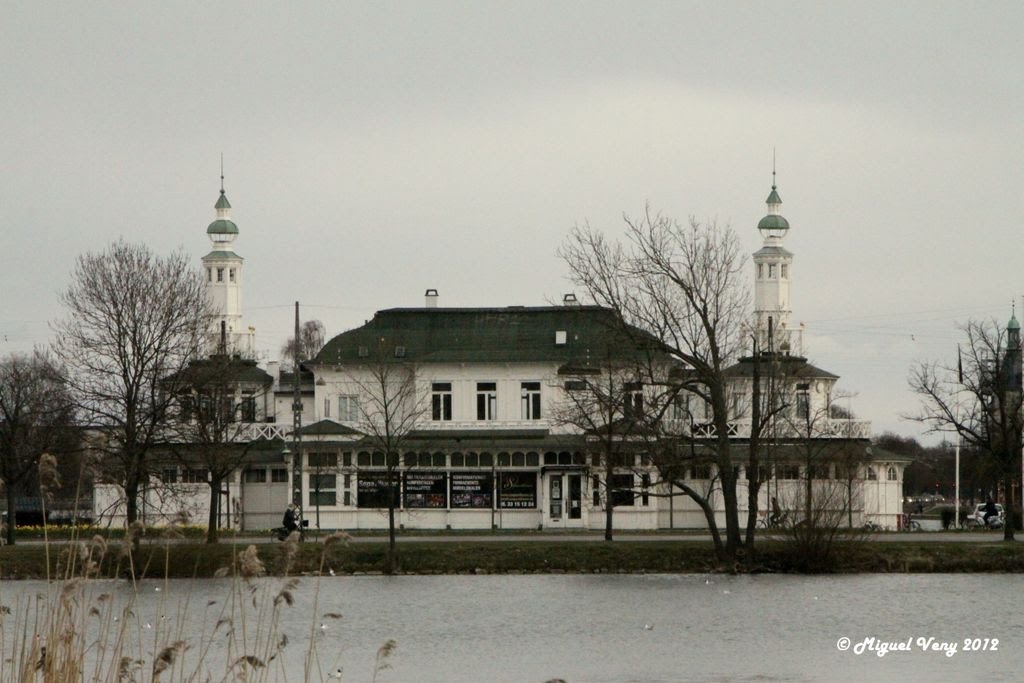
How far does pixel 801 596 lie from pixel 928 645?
31.1 feet

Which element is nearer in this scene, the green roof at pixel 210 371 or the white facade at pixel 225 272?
the green roof at pixel 210 371

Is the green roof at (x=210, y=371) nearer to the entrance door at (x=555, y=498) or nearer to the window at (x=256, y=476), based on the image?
the window at (x=256, y=476)

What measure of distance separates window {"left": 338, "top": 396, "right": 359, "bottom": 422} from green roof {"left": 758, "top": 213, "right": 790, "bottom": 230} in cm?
2698

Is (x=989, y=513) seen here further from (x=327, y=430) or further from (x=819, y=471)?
(x=327, y=430)

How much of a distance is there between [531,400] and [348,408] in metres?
7.98

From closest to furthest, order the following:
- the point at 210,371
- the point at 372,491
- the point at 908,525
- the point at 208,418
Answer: the point at 210,371 < the point at 208,418 < the point at 372,491 < the point at 908,525

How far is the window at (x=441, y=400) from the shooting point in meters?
74.2

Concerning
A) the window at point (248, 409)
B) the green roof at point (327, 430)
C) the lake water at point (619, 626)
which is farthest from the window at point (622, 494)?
the lake water at point (619, 626)

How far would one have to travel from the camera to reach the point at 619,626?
3541 cm

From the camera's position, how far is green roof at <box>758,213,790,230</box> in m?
91.6

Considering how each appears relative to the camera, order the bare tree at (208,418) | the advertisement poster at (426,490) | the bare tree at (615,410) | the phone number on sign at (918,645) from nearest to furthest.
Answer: the phone number on sign at (918,645), the bare tree at (615,410), the bare tree at (208,418), the advertisement poster at (426,490)

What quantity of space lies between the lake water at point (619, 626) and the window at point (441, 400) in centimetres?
2630

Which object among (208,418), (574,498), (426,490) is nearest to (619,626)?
(208,418)

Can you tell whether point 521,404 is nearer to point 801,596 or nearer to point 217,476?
point 217,476
